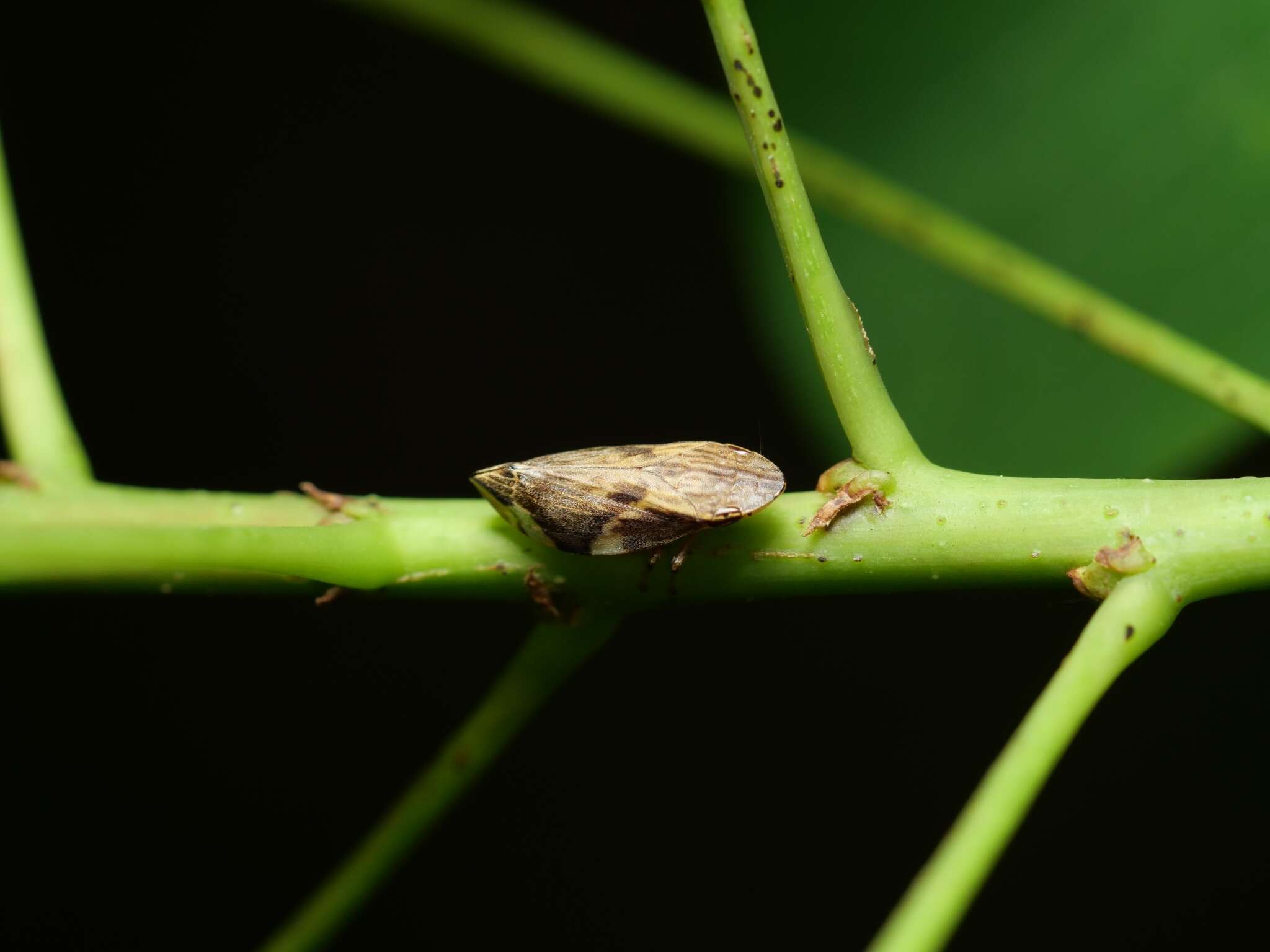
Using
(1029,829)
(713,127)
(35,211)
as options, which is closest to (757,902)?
→ (1029,829)

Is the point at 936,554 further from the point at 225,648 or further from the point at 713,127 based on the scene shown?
the point at 225,648

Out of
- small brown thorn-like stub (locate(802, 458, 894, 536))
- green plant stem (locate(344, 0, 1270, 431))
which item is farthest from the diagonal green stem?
green plant stem (locate(344, 0, 1270, 431))

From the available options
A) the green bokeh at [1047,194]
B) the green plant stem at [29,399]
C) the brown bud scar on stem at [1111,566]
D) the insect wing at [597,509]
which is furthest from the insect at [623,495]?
the green bokeh at [1047,194]

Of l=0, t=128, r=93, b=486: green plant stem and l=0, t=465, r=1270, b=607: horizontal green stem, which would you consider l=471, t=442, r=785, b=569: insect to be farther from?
l=0, t=128, r=93, b=486: green plant stem

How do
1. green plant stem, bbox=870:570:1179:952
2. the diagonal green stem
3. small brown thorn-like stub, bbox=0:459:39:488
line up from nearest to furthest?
green plant stem, bbox=870:570:1179:952, the diagonal green stem, small brown thorn-like stub, bbox=0:459:39:488

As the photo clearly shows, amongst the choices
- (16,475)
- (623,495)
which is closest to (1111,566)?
(623,495)

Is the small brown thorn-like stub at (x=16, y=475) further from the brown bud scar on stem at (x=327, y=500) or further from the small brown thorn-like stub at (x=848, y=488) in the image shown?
the small brown thorn-like stub at (x=848, y=488)

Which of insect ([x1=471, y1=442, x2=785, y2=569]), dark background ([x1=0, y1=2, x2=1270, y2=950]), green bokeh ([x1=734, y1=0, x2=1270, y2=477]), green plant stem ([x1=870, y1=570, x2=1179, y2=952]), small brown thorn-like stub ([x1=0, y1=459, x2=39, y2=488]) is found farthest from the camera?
dark background ([x1=0, y1=2, x2=1270, y2=950])

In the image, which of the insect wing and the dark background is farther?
the dark background
